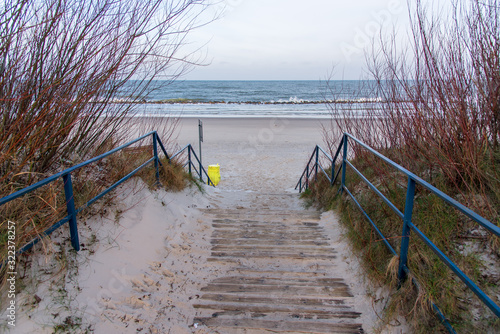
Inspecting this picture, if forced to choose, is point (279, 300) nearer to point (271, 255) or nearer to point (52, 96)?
point (271, 255)

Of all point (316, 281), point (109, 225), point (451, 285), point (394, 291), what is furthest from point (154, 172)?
point (451, 285)

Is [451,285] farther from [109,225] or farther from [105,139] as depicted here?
[105,139]

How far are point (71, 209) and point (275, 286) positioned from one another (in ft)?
5.88

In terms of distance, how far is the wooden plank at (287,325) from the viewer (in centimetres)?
237

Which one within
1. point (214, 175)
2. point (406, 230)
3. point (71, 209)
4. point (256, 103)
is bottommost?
point (214, 175)

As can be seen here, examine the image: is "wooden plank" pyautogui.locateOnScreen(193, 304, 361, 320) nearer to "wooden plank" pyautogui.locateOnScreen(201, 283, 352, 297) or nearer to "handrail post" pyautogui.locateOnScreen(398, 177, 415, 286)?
"wooden plank" pyautogui.locateOnScreen(201, 283, 352, 297)

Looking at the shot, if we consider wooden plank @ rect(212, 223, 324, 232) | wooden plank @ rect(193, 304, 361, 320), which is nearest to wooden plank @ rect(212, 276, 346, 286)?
wooden plank @ rect(193, 304, 361, 320)

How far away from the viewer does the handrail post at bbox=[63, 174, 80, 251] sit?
8.56ft

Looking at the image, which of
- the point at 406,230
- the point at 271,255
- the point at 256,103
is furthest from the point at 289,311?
the point at 256,103

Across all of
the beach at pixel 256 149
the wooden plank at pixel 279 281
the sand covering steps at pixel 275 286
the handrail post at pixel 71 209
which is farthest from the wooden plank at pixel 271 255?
the beach at pixel 256 149

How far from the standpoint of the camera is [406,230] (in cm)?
242

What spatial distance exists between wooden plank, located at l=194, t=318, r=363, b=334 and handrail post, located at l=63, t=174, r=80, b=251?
3.86ft

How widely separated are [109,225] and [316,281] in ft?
6.73

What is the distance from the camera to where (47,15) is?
3154 mm
